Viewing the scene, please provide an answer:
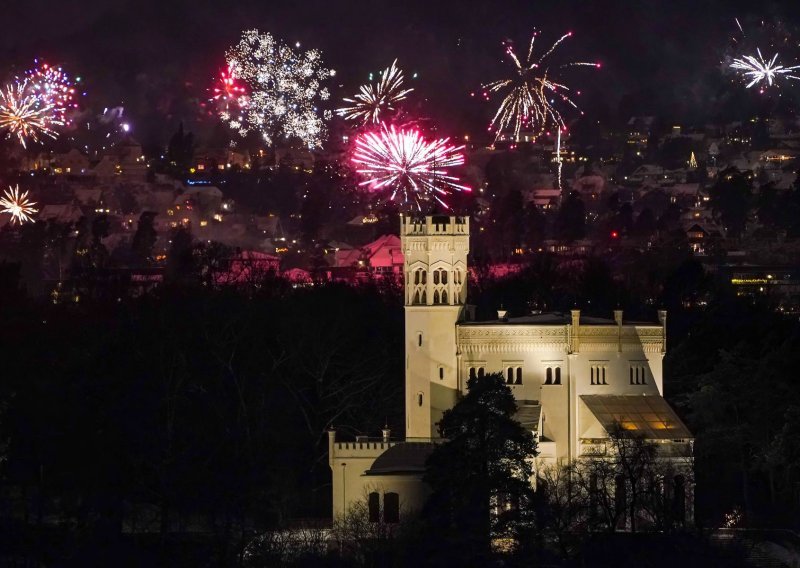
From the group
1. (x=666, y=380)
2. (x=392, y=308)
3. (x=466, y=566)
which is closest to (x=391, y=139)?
(x=392, y=308)

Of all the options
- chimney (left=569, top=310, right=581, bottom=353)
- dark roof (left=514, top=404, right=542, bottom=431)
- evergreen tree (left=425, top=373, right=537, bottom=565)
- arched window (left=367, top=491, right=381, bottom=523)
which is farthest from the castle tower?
evergreen tree (left=425, top=373, right=537, bottom=565)

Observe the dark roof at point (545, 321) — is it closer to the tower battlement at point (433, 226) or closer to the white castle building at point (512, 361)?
the white castle building at point (512, 361)

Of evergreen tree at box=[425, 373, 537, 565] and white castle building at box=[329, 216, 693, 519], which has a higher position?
white castle building at box=[329, 216, 693, 519]

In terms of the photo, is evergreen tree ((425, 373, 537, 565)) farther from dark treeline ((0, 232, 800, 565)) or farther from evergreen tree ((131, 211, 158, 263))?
evergreen tree ((131, 211, 158, 263))

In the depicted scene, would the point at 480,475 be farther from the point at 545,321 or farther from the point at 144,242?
the point at 144,242

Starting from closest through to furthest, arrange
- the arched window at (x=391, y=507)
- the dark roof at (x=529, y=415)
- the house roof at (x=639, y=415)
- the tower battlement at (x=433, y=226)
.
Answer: the arched window at (x=391, y=507) → the dark roof at (x=529, y=415) → the house roof at (x=639, y=415) → the tower battlement at (x=433, y=226)

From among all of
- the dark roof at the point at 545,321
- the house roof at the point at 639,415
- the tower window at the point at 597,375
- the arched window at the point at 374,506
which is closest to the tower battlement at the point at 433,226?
the dark roof at the point at 545,321

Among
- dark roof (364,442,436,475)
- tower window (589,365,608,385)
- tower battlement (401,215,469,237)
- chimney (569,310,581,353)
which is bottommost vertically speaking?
dark roof (364,442,436,475)

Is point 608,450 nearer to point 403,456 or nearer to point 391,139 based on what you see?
point 403,456
